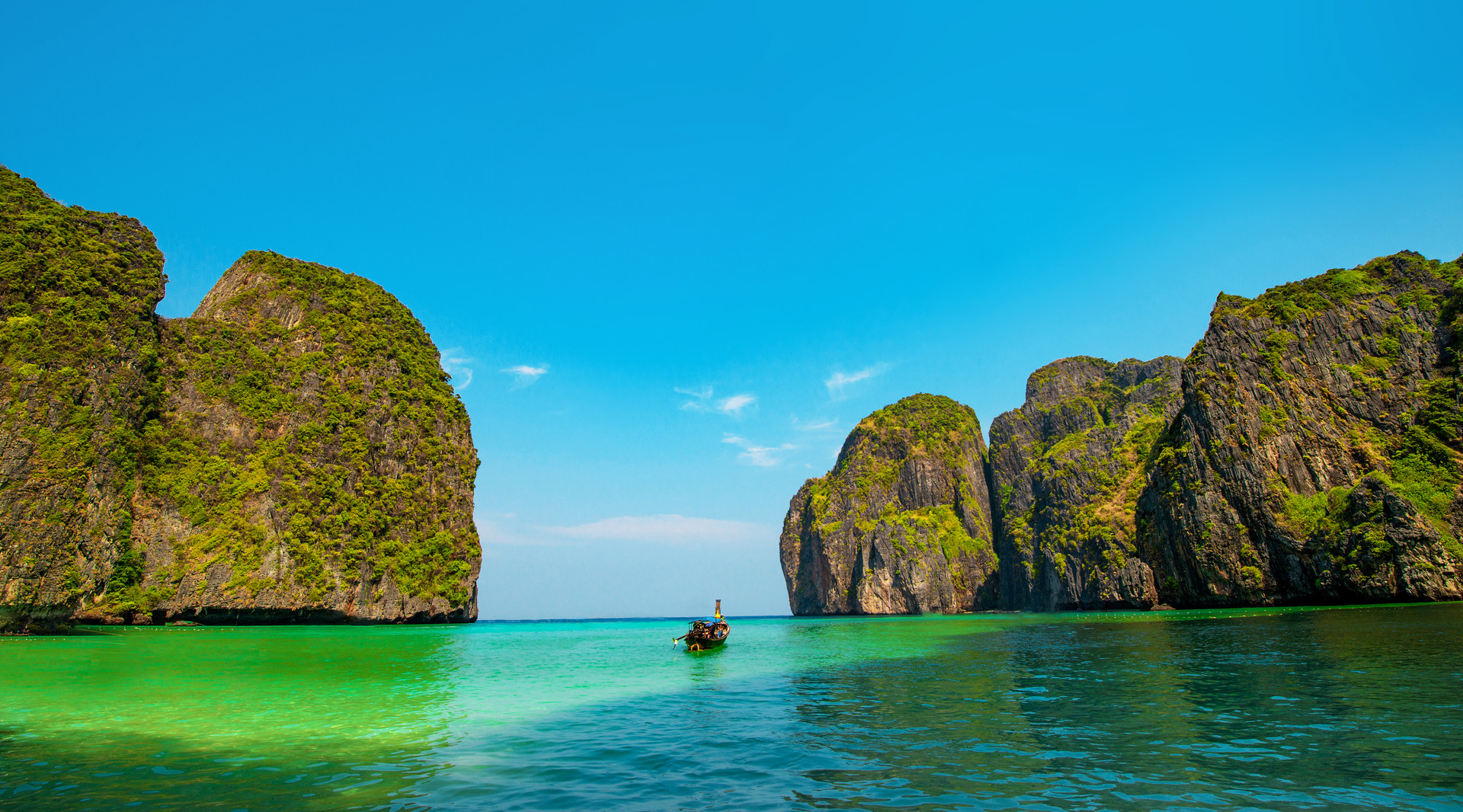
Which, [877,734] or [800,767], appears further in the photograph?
[877,734]

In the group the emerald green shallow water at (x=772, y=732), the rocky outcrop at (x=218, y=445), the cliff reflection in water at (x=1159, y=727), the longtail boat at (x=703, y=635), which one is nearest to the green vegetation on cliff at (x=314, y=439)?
the rocky outcrop at (x=218, y=445)

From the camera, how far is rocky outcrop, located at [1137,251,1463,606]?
189 ft

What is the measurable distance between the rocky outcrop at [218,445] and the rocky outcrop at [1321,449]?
92.9 metres

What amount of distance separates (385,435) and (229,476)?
19629mm

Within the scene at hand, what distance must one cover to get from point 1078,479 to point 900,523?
133 feet

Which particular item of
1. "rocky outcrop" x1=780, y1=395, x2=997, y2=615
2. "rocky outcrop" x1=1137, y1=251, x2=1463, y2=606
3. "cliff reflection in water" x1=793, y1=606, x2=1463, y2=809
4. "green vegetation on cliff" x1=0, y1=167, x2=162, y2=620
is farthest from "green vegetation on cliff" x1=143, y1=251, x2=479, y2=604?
"rocky outcrop" x1=1137, y1=251, x2=1463, y2=606

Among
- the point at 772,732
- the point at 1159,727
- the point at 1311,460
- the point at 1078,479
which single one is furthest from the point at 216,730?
the point at 1078,479

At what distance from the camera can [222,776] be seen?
11453 mm

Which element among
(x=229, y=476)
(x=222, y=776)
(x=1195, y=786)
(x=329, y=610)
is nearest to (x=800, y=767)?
(x=1195, y=786)

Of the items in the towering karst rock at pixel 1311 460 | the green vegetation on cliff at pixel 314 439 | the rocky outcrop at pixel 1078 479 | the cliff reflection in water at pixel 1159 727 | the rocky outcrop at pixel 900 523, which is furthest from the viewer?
the rocky outcrop at pixel 900 523

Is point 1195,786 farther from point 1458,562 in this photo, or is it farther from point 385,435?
point 385,435

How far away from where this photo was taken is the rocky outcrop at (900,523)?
481 feet

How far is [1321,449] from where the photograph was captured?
67688 mm

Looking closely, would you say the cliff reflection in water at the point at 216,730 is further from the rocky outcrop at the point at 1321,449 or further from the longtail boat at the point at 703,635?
the rocky outcrop at the point at 1321,449
